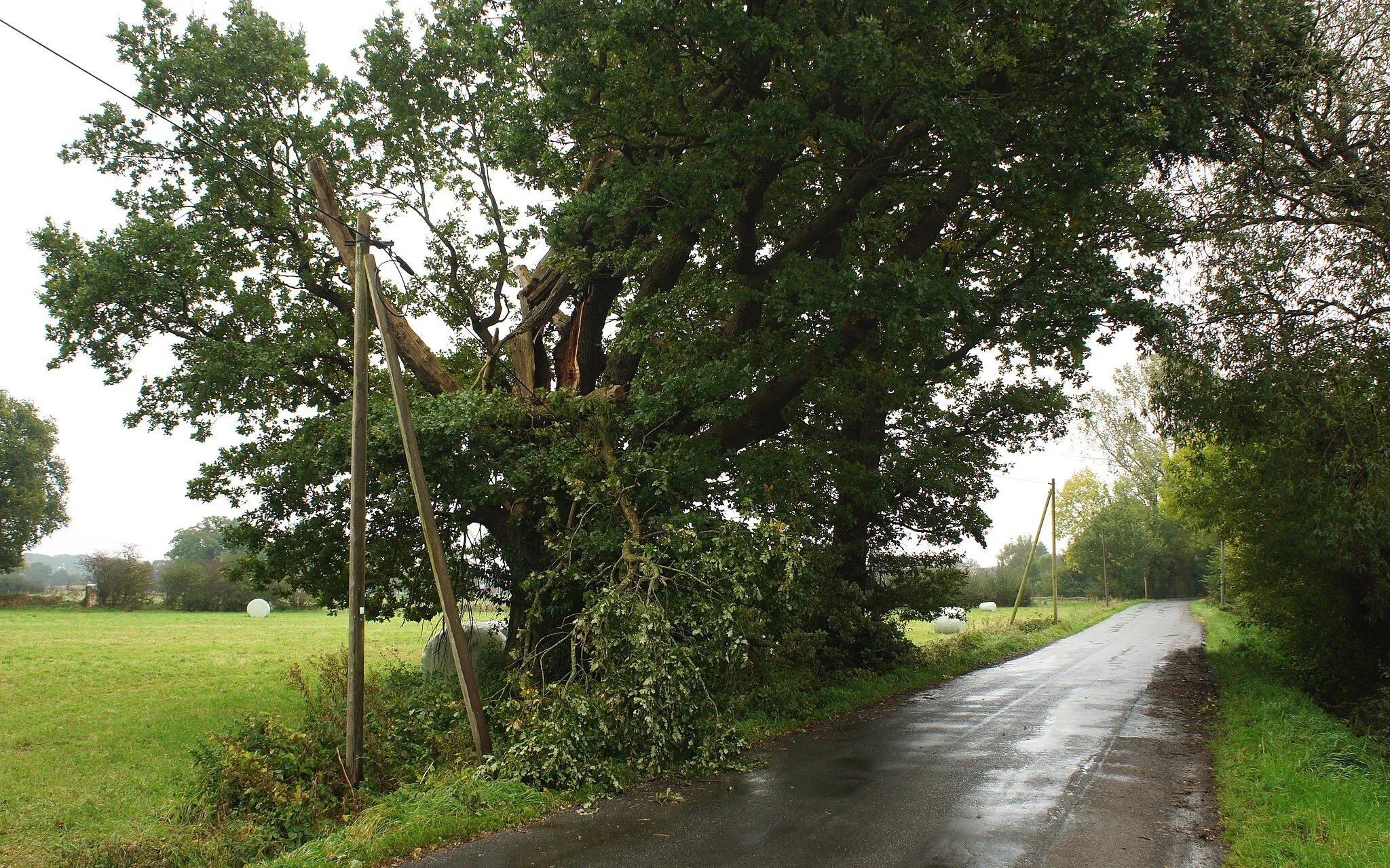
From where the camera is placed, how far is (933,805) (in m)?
8.01

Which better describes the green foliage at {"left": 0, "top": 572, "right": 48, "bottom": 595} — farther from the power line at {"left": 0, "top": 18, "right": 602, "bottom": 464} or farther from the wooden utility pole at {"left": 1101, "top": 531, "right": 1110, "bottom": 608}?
the wooden utility pole at {"left": 1101, "top": 531, "right": 1110, "bottom": 608}

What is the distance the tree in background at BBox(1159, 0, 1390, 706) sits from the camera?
1193cm

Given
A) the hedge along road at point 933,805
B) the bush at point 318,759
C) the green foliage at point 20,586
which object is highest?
the green foliage at point 20,586

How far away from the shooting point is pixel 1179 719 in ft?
42.4

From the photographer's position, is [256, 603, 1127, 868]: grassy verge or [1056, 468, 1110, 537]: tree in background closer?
[256, 603, 1127, 868]: grassy verge

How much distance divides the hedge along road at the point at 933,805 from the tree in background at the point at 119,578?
55376 mm

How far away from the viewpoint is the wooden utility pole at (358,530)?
850 centimetres

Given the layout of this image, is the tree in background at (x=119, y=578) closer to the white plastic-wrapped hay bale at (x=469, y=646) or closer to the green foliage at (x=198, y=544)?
the green foliage at (x=198, y=544)

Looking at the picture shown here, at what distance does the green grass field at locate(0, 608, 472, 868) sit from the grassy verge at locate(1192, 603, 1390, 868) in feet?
30.0

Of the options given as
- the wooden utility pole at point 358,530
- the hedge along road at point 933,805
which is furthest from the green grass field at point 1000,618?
the wooden utility pole at point 358,530

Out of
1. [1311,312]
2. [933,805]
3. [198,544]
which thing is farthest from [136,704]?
[198,544]

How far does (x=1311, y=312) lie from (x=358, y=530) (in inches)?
540

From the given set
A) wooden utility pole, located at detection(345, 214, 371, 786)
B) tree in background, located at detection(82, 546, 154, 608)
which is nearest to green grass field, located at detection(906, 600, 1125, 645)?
wooden utility pole, located at detection(345, 214, 371, 786)

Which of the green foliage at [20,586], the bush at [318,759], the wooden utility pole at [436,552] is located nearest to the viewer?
the bush at [318,759]
